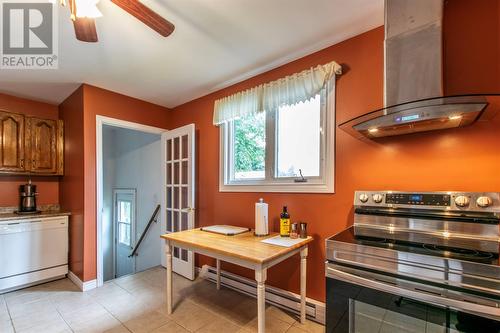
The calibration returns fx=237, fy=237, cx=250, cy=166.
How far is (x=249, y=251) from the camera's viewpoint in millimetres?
1665

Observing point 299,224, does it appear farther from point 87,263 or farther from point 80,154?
point 80,154

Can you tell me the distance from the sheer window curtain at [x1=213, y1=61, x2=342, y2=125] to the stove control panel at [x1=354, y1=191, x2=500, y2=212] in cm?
97

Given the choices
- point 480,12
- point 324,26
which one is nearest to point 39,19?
point 324,26

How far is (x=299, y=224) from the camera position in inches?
80.0

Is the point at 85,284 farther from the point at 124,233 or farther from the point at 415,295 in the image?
the point at 415,295

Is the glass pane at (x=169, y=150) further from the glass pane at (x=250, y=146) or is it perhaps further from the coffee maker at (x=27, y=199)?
the coffee maker at (x=27, y=199)

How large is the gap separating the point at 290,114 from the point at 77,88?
2.57 m

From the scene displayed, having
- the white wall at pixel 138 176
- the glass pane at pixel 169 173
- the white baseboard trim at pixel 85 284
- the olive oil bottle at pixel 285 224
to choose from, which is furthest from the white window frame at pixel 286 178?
the white baseboard trim at pixel 85 284

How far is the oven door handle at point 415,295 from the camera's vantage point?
953mm

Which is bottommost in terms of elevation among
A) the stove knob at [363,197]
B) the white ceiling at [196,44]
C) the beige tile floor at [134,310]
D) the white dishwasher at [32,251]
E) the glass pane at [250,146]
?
the beige tile floor at [134,310]

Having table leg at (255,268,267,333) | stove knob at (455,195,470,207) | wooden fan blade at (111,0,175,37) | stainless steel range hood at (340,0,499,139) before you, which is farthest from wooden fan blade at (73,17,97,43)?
stove knob at (455,195,470,207)

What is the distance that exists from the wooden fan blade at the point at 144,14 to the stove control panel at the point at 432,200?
1684mm

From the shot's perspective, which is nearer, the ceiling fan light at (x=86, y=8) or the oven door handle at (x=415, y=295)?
the oven door handle at (x=415, y=295)

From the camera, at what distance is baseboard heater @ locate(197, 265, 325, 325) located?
6.57 feet
